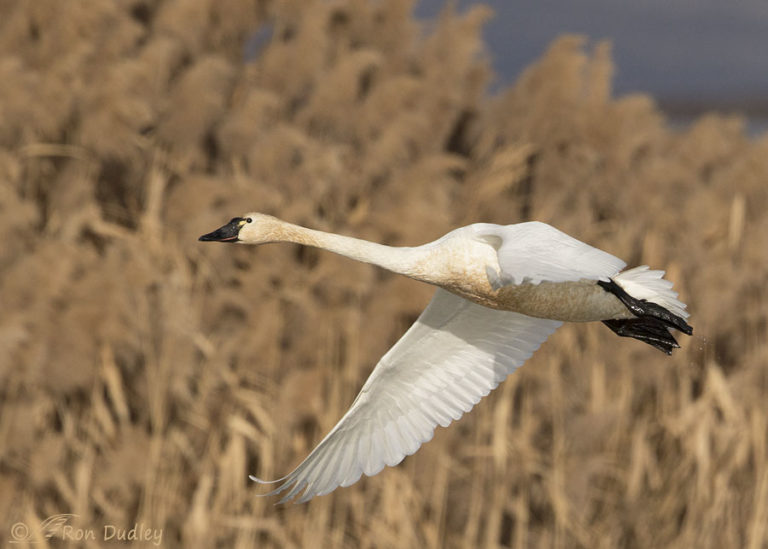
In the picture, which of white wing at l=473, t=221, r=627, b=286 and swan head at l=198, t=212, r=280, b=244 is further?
swan head at l=198, t=212, r=280, b=244

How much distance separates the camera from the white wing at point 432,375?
4711 millimetres

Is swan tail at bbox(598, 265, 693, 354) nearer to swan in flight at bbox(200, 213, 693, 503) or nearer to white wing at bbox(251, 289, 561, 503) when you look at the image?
swan in flight at bbox(200, 213, 693, 503)

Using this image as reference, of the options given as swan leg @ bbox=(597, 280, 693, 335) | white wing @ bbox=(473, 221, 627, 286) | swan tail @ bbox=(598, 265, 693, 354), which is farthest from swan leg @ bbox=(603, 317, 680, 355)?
white wing @ bbox=(473, 221, 627, 286)

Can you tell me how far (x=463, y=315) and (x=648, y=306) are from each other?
1.04 metres

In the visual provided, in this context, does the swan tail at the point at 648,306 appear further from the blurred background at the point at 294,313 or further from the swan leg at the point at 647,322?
the blurred background at the point at 294,313

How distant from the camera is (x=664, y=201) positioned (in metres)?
8.28

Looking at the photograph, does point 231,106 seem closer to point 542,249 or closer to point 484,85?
point 484,85

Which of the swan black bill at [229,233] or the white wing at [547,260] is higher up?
the swan black bill at [229,233]

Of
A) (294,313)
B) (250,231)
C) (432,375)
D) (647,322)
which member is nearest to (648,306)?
(647,322)

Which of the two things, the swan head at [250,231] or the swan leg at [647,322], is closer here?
→ the swan leg at [647,322]
